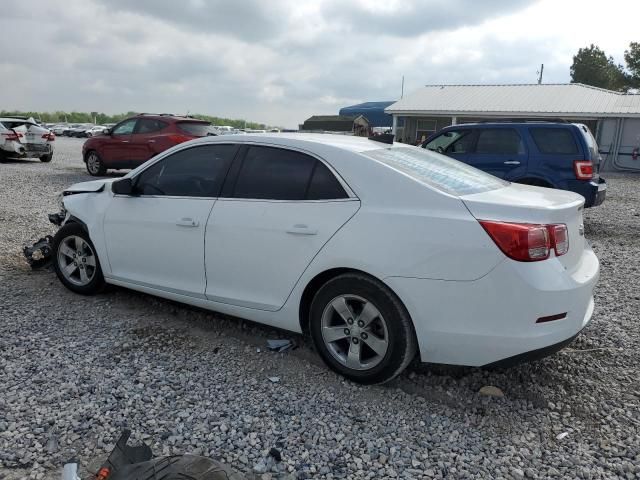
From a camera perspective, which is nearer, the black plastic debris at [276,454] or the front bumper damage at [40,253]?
the black plastic debris at [276,454]

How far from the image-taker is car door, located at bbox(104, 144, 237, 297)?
3.84m

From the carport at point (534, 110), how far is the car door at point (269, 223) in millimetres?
23894

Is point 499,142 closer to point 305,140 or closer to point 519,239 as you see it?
point 305,140

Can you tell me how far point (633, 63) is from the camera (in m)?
47.5

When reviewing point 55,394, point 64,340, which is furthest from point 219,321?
point 55,394

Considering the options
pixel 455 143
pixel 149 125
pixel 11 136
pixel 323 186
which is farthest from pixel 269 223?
pixel 11 136

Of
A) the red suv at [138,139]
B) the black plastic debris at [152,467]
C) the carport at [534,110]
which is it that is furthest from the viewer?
the carport at [534,110]

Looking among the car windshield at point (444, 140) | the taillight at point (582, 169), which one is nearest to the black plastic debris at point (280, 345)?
the taillight at point (582, 169)

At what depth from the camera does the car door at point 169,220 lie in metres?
3.84

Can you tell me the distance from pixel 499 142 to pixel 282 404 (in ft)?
23.3

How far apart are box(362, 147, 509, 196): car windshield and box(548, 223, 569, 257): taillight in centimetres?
54

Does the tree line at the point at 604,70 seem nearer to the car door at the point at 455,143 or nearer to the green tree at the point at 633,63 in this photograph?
the green tree at the point at 633,63

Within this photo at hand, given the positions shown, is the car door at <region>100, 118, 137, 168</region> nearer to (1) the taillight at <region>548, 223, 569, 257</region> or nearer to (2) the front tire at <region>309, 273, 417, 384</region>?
(2) the front tire at <region>309, 273, 417, 384</region>

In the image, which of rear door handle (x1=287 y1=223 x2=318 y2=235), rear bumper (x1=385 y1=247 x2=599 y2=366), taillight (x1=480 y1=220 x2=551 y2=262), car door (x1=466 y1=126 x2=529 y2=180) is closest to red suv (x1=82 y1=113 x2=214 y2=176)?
car door (x1=466 y1=126 x2=529 y2=180)
